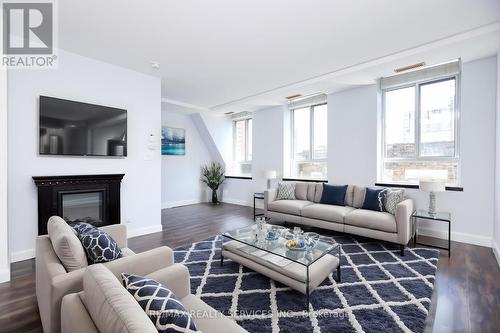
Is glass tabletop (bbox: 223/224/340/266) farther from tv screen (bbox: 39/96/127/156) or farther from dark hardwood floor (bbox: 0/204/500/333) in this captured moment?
tv screen (bbox: 39/96/127/156)

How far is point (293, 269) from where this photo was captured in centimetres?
222

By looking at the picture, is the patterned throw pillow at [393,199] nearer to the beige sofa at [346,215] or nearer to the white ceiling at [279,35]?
the beige sofa at [346,215]

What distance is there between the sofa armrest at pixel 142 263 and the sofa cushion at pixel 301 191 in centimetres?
356

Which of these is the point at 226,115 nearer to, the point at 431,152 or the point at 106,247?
the point at 431,152

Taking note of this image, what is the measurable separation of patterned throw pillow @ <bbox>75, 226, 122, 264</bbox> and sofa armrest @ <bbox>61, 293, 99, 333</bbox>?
1.94ft

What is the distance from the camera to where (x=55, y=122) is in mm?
3230

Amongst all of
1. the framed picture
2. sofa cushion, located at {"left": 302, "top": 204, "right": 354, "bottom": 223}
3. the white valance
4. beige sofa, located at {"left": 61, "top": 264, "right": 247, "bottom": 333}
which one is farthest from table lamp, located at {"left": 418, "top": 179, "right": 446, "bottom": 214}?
the framed picture

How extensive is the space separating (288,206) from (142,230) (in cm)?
266

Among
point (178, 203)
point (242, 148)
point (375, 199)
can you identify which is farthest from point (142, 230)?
point (242, 148)

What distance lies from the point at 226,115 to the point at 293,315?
20.6 ft

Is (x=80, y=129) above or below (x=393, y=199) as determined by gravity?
above

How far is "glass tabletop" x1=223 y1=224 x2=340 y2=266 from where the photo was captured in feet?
7.39

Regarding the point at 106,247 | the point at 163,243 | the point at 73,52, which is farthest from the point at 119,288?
the point at 73,52

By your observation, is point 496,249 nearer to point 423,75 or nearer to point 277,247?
point 423,75
